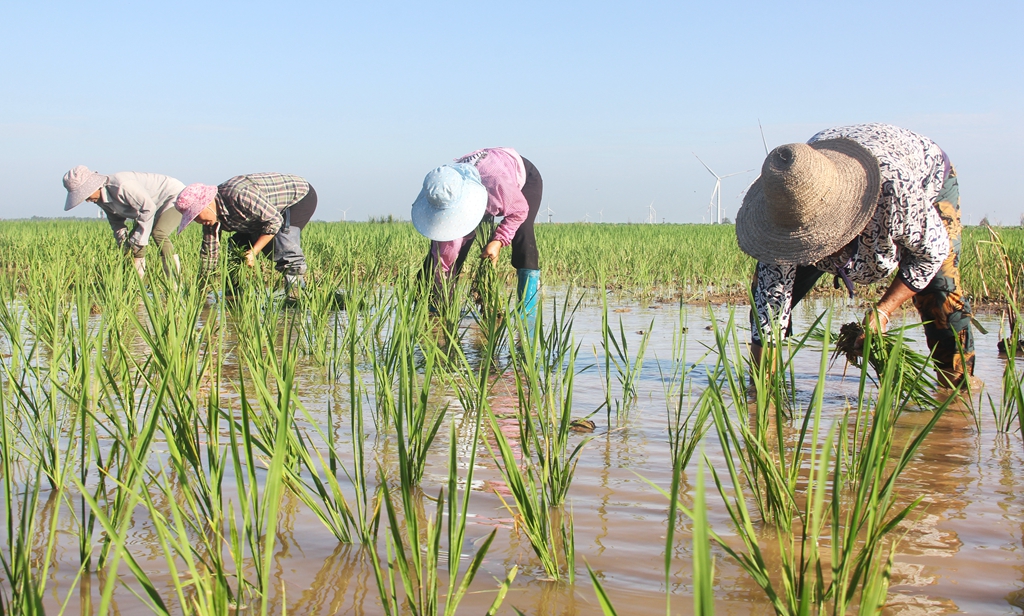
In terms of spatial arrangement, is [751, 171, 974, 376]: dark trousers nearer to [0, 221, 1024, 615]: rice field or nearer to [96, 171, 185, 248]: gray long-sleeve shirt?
[0, 221, 1024, 615]: rice field

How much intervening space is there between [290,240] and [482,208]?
2104 millimetres

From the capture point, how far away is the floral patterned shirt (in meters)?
2.40

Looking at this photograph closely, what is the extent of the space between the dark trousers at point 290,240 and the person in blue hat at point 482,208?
139 cm

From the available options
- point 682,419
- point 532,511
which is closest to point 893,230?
point 682,419

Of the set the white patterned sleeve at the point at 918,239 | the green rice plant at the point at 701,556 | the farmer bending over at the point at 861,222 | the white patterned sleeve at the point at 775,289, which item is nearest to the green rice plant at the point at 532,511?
the green rice plant at the point at 701,556

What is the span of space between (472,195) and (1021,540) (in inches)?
101

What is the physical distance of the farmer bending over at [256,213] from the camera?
484 cm

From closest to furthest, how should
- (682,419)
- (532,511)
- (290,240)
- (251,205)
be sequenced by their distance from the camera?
(532,511)
(682,419)
(251,205)
(290,240)

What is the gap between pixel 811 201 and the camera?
7.33 ft

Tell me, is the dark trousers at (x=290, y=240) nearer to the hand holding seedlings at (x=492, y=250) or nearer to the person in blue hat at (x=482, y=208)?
the person in blue hat at (x=482, y=208)

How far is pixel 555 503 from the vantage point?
5.54 feet

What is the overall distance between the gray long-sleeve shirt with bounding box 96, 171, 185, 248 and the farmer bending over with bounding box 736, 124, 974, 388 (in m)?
4.42

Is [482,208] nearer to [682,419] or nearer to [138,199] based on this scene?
[682,419]

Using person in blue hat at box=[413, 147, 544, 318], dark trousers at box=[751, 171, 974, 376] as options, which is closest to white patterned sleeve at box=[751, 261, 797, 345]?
dark trousers at box=[751, 171, 974, 376]
